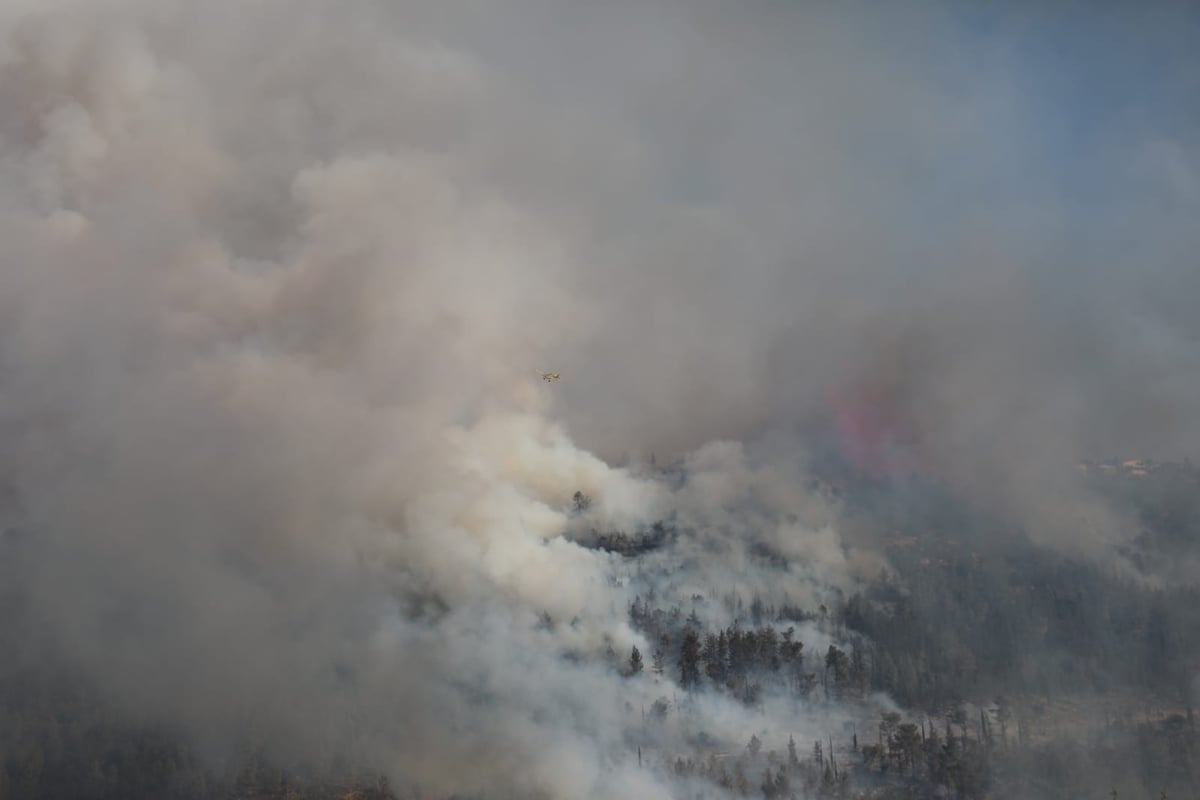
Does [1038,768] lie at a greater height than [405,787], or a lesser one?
greater

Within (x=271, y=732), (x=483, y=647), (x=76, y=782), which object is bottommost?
(x=76, y=782)

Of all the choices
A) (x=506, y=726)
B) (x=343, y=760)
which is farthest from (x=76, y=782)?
(x=506, y=726)

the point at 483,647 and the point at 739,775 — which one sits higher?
the point at 483,647

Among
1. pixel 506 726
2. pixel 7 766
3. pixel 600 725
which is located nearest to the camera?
pixel 7 766

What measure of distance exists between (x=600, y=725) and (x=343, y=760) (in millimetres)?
49617

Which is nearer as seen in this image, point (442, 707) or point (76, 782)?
→ point (76, 782)

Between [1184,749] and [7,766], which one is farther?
[1184,749]

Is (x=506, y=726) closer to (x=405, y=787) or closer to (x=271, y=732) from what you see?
(x=405, y=787)

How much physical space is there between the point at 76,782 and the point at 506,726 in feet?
244

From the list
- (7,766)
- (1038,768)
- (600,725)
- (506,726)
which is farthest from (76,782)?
(1038,768)

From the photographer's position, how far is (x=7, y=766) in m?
161

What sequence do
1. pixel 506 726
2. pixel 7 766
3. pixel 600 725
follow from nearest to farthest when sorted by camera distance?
pixel 7 766 → pixel 506 726 → pixel 600 725

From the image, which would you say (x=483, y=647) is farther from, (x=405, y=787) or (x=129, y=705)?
(x=129, y=705)

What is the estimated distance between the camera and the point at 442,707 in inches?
7195
